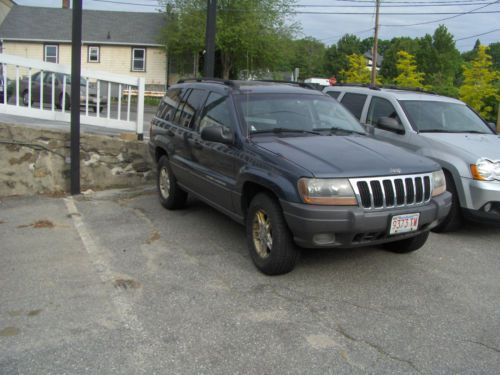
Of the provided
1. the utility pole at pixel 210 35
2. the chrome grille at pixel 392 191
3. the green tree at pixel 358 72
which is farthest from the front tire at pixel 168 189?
the green tree at pixel 358 72

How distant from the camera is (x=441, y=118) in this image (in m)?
7.26

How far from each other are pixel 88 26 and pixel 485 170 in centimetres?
3612

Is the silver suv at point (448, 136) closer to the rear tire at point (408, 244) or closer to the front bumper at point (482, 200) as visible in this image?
the front bumper at point (482, 200)

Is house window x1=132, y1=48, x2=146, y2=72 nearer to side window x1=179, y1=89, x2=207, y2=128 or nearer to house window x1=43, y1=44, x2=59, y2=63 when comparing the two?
house window x1=43, y1=44, x2=59, y2=63

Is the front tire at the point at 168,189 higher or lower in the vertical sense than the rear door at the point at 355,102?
lower

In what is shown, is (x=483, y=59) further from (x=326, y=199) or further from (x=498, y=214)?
(x=326, y=199)

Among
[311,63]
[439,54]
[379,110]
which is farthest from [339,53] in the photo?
[379,110]

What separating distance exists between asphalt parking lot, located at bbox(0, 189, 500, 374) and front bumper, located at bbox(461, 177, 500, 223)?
1.11ft

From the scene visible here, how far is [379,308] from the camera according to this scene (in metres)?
4.10

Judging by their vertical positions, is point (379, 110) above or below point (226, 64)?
below

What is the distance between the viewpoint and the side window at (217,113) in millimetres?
5457

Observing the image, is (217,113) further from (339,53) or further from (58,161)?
(339,53)

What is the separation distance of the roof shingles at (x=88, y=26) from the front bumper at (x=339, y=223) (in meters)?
33.9

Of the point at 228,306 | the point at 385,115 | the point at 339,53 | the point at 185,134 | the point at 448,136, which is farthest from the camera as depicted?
the point at 339,53
